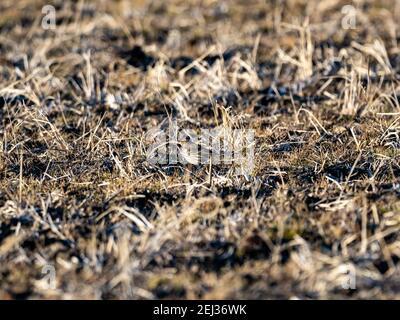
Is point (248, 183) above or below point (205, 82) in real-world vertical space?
below

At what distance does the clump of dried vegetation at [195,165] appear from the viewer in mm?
3459

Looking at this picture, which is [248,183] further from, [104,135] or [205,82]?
[205,82]

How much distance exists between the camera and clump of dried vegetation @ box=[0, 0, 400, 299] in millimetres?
3459

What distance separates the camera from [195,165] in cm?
449

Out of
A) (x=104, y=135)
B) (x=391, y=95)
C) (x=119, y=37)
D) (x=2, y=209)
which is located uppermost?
(x=119, y=37)

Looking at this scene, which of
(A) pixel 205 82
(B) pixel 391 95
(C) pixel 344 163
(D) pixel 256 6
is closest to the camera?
(C) pixel 344 163

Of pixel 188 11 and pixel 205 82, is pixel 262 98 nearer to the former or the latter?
pixel 205 82

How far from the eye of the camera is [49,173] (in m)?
4.41

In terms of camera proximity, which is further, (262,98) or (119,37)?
(119,37)

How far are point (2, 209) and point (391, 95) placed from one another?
3.60m

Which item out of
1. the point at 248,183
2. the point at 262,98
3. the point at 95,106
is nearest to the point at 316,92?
the point at 262,98

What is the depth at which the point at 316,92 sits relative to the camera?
5609 millimetres

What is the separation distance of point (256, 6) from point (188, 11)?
0.92 meters

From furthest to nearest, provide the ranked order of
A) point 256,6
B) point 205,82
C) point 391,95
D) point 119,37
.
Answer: point 256,6
point 119,37
point 205,82
point 391,95
